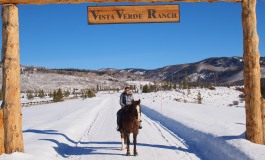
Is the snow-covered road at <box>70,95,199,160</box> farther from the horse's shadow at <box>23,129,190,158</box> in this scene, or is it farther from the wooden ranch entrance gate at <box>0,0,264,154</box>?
the wooden ranch entrance gate at <box>0,0,264,154</box>

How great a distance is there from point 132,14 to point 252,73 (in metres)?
3.96

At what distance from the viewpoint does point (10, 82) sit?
35.9ft

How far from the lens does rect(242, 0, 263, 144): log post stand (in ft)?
38.1

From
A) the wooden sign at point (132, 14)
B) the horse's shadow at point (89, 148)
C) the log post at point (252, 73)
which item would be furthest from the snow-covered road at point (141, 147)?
the wooden sign at point (132, 14)

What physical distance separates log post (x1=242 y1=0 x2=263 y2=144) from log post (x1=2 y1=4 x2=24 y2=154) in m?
6.68

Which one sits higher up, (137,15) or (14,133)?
(137,15)

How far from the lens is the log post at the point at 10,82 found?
11.0m

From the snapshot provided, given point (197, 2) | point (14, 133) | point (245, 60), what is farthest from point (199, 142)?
point (14, 133)

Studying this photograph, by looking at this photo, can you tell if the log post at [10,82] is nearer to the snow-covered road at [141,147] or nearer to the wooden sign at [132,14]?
the snow-covered road at [141,147]

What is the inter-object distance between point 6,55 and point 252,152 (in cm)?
708

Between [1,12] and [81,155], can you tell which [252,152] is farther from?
[1,12]

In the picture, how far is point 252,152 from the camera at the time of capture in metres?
9.84

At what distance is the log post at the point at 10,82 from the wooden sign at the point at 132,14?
2.31 m

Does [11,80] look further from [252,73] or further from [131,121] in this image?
[252,73]
